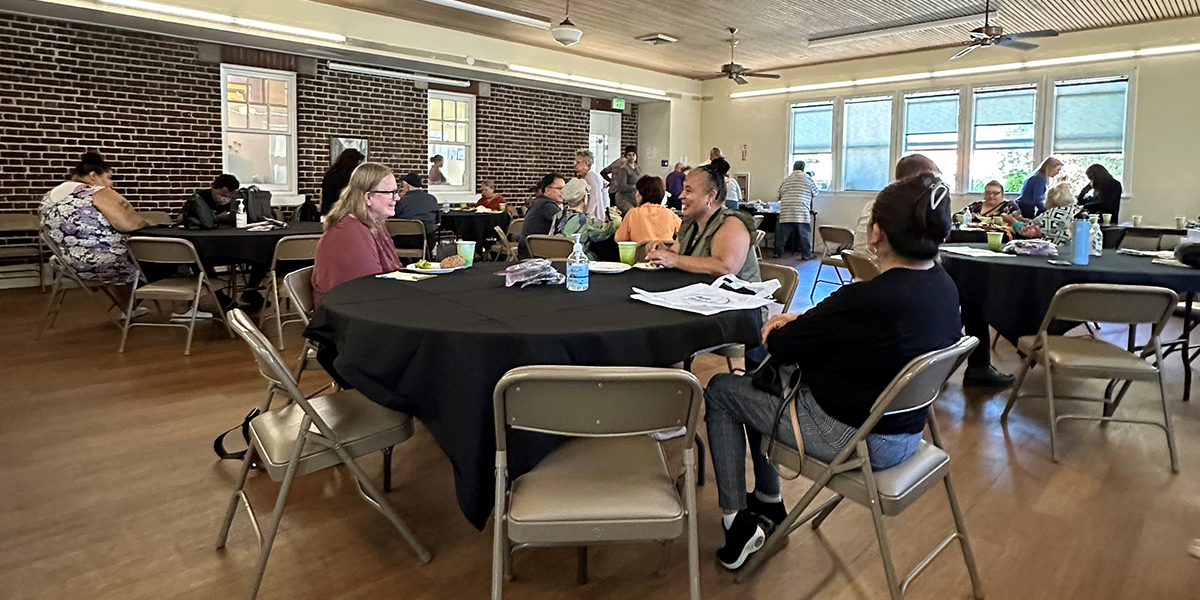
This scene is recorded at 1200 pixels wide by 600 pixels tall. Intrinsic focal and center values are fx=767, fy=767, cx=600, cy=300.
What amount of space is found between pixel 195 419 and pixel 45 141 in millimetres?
5836

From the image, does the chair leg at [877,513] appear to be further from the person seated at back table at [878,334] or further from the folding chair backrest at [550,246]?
the folding chair backrest at [550,246]

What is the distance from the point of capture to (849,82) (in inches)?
468

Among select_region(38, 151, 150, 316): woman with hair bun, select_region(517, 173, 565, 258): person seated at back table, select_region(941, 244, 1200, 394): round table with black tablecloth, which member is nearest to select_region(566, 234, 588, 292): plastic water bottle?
select_region(941, 244, 1200, 394): round table with black tablecloth

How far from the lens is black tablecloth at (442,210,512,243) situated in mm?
7859

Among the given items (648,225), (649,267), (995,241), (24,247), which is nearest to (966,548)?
(649,267)

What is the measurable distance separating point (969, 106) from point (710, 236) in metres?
9.06

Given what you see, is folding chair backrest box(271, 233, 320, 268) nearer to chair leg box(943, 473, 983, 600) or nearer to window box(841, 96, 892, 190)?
chair leg box(943, 473, 983, 600)

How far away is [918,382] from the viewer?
6.15 feet

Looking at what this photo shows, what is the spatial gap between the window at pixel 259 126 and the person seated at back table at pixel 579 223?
17.4 ft

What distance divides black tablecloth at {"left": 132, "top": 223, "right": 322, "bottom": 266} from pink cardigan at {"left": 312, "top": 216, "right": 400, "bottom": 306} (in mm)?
2337

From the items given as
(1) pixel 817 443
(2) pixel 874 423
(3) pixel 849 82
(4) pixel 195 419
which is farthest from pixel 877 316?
(3) pixel 849 82

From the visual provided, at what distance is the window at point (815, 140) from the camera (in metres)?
12.4

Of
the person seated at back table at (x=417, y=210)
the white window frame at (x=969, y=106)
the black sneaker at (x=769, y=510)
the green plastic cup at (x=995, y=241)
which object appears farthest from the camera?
the white window frame at (x=969, y=106)

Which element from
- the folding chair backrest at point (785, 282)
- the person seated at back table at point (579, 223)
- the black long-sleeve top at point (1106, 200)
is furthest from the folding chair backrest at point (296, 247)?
the black long-sleeve top at point (1106, 200)
